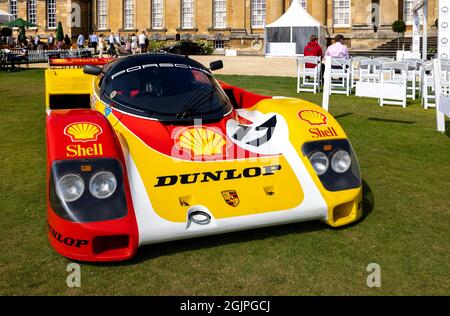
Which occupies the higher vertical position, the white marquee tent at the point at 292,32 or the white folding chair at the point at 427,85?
the white marquee tent at the point at 292,32

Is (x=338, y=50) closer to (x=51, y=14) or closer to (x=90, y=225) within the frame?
(x=90, y=225)

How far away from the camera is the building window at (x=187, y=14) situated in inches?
1729

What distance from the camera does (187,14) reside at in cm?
4419

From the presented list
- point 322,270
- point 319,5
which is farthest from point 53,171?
point 319,5

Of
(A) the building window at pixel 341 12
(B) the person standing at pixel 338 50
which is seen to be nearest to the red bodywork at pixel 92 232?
(B) the person standing at pixel 338 50

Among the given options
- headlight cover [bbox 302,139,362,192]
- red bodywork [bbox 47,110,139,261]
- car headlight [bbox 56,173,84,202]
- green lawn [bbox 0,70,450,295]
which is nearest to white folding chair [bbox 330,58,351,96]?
green lawn [bbox 0,70,450,295]

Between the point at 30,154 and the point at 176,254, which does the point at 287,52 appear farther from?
the point at 176,254

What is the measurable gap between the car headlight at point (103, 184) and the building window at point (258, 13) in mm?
39481

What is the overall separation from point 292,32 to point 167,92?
31304 mm

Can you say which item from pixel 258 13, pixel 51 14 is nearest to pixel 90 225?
pixel 258 13

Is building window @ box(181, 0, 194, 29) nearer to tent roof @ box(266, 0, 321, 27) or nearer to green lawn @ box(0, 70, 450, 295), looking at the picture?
tent roof @ box(266, 0, 321, 27)

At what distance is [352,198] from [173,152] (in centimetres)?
154

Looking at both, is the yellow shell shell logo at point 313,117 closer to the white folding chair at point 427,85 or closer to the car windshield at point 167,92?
the car windshield at point 167,92
